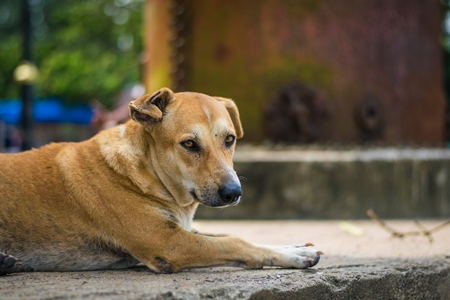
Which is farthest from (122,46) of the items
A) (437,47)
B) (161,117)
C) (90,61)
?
(161,117)

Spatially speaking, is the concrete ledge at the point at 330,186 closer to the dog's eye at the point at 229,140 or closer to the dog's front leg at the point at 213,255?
the dog's eye at the point at 229,140

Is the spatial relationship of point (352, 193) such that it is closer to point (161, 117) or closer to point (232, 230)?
point (232, 230)

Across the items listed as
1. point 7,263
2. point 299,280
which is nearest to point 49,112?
point 7,263

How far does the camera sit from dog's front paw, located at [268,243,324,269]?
3520 mm

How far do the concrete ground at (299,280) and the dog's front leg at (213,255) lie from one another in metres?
0.06

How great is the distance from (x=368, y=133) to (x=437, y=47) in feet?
5.16

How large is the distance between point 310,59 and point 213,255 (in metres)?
3.76

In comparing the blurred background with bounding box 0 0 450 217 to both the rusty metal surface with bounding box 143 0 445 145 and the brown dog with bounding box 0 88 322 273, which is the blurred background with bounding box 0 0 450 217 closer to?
the rusty metal surface with bounding box 143 0 445 145

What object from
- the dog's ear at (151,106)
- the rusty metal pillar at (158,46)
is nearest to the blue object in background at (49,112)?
the rusty metal pillar at (158,46)

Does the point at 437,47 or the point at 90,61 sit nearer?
the point at 437,47

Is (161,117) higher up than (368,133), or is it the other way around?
(161,117)

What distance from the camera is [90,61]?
19.7 meters

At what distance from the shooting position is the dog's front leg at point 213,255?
3441mm

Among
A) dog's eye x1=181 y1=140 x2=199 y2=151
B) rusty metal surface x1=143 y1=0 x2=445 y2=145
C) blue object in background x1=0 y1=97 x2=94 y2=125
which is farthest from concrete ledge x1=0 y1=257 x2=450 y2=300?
blue object in background x1=0 y1=97 x2=94 y2=125
